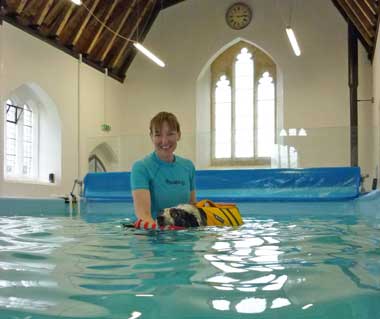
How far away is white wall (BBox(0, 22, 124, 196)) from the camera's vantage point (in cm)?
949

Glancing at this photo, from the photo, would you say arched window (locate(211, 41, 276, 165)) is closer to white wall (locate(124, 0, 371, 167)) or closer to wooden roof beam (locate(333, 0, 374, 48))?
white wall (locate(124, 0, 371, 167))

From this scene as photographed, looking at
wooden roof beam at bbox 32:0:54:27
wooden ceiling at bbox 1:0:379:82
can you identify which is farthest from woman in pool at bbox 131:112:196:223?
wooden roof beam at bbox 32:0:54:27

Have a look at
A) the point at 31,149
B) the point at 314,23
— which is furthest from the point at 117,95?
the point at 314,23

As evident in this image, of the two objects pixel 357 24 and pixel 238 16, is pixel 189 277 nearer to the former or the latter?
pixel 357 24

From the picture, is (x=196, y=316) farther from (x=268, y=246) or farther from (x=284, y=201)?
(x=284, y=201)

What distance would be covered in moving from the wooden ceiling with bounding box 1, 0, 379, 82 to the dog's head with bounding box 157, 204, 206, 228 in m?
7.70

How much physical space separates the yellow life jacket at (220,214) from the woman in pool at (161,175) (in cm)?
15

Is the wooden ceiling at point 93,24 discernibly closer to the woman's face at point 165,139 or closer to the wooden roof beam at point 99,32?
the wooden roof beam at point 99,32

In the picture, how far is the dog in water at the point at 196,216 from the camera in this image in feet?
9.58

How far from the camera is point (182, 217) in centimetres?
297

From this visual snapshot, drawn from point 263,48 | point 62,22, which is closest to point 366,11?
point 263,48

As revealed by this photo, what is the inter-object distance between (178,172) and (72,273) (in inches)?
65.9

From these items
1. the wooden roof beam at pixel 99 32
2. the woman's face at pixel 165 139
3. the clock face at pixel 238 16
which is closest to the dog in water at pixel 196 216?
the woman's face at pixel 165 139

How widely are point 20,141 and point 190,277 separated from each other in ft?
31.2
